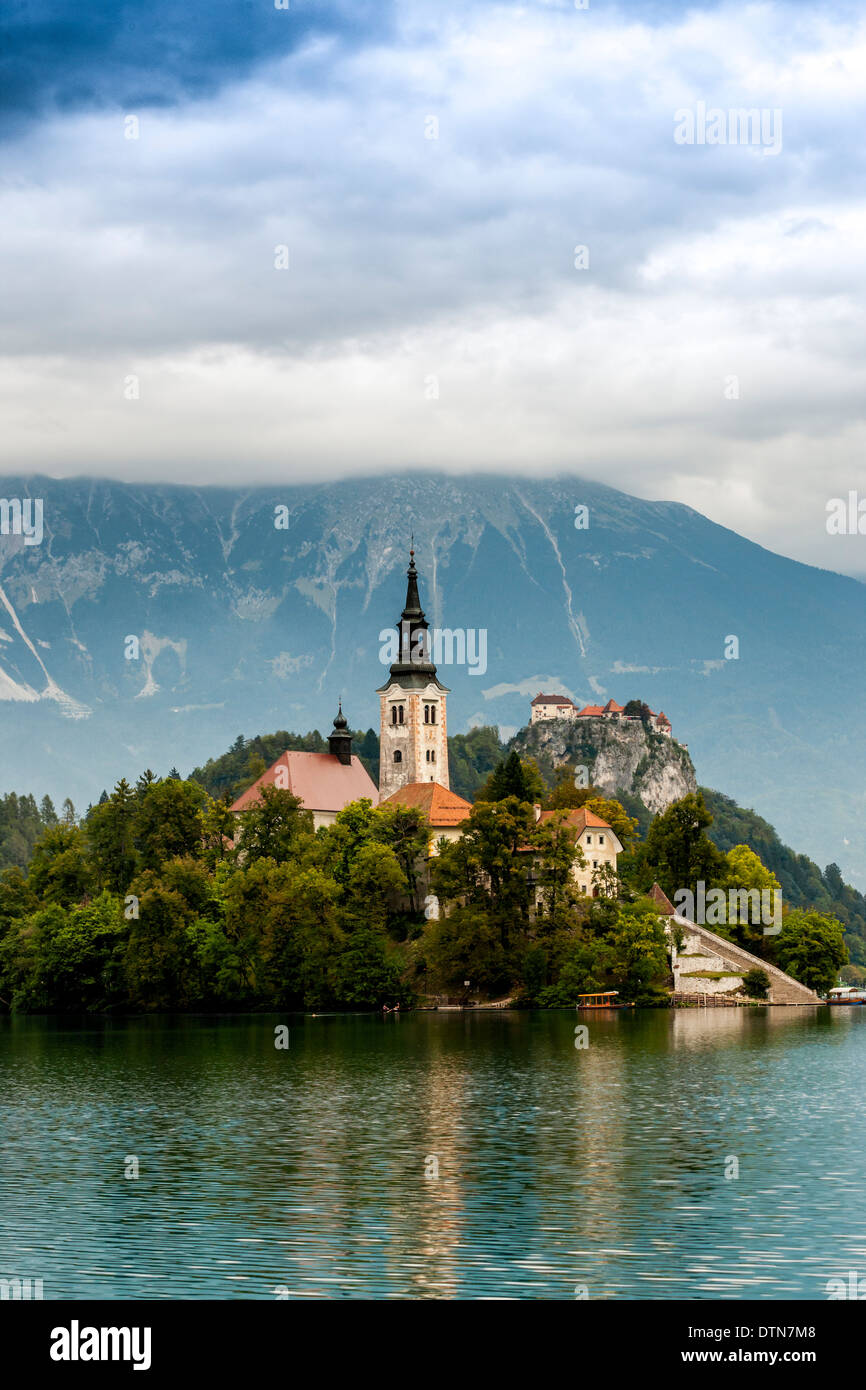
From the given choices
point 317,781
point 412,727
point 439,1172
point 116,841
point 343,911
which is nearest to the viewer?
point 439,1172

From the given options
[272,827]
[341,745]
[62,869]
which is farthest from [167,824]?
[341,745]

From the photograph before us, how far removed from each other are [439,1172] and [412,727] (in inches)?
4711

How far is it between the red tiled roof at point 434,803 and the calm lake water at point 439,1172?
56.4 metres

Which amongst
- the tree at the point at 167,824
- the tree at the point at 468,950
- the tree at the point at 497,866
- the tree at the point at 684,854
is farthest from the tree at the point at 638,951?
the tree at the point at 167,824

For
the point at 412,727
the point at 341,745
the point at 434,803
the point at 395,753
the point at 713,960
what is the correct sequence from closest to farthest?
the point at 713,960 < the point at 434,803 < the point at 341,745 < the point at 412,727 < the point at 395,753

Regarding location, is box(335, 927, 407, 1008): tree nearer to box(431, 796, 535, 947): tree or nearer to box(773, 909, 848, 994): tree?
box(431, 796, 535, 947): tree

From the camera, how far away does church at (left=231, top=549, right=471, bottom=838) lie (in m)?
151

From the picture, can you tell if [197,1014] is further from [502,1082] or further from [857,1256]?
[857,1256]

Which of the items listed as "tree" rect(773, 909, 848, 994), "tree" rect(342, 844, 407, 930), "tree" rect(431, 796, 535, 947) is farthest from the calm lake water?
"tree" rect(773, 909, 848, 994)

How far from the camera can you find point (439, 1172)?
135ft

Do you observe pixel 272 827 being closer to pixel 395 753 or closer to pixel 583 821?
pixel 583 821

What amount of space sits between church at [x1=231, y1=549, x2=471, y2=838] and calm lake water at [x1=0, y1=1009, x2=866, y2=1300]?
73379 mm
